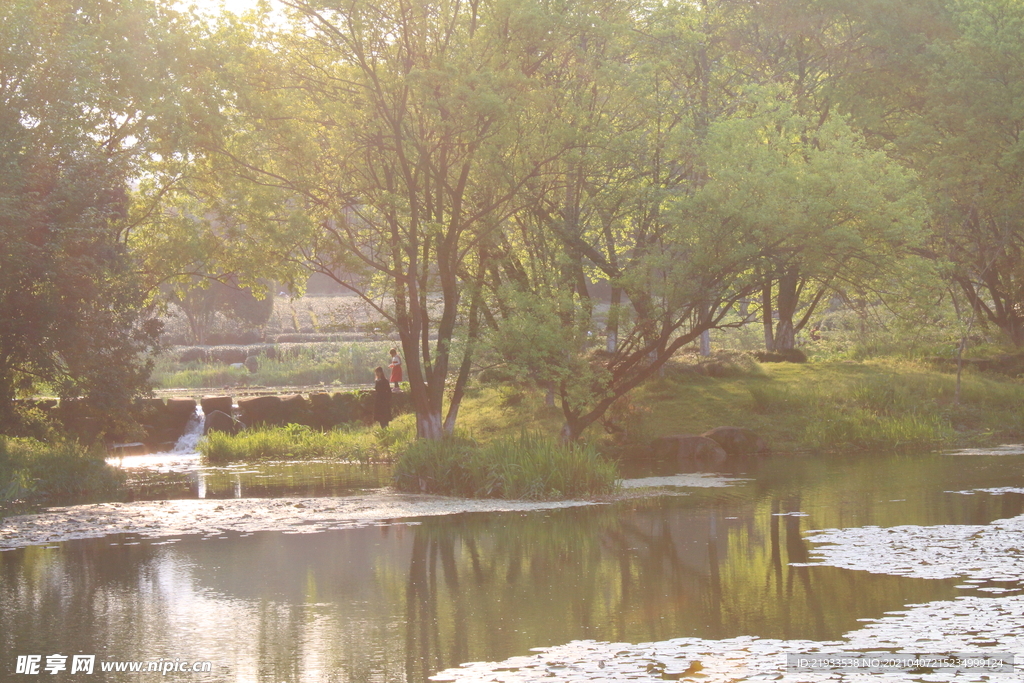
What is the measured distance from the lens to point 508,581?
11.7 metres

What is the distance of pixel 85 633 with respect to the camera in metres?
9.54

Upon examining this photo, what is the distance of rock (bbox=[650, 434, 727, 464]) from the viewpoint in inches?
979

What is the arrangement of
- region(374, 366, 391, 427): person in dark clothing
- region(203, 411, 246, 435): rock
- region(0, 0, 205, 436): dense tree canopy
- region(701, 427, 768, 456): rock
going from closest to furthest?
region(0, 0, 205, 436): dense tree canopy, region(701, 427, 768, 456): rock, region(374, 366, 391, 427): person in dark clothing, region(203, 411, 246, 435): rock

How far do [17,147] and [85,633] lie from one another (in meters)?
11.0

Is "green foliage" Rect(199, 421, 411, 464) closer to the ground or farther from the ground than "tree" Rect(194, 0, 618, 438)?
closer to the ground

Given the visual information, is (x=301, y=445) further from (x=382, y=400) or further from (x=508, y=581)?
(x=508, y=581)

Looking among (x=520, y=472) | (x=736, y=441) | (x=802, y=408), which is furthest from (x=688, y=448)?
(x=520, y=472)

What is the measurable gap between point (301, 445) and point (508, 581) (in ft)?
55.1

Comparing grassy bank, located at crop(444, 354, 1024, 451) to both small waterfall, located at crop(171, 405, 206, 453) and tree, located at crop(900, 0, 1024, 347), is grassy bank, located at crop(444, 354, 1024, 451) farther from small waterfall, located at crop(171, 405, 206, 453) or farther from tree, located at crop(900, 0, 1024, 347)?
small waterfall, located at crop(171, 405, 206, 453)

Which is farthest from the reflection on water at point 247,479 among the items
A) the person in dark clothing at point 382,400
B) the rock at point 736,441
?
A: the rock at point 736,441

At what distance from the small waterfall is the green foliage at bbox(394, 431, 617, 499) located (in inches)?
527

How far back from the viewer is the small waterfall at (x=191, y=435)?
30766 mm

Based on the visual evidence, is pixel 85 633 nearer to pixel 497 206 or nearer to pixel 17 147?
pixel 17 147

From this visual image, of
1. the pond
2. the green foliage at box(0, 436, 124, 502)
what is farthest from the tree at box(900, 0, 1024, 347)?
the green foliage at box(0, 436, 124, 502)
